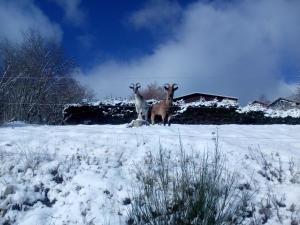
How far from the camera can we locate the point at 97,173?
8.54m

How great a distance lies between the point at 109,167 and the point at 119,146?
1072 millimetres

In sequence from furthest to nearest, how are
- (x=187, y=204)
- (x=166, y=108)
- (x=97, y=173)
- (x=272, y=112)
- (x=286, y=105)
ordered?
(x=286, y=105) → (x=272, y=112) → (x=166, y=108) → (x=97, y=173) → (x=187, y=204)

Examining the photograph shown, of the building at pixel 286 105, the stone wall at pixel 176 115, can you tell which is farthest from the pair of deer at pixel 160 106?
the building at pixel 286 105

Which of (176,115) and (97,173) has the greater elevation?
(176,115)

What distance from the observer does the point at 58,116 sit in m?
25.8

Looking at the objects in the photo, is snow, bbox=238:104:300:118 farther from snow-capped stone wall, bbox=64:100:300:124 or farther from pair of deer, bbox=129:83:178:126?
pair of deer, bbox=129:83:178:126

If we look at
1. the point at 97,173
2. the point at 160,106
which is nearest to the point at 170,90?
the point at 160,106

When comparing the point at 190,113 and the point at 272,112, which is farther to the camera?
the point at 190,113

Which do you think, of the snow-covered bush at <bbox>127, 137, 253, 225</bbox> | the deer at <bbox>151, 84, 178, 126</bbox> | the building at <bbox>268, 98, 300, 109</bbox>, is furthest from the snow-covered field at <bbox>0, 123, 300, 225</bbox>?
the building at <bbox>268, 98, 300, 109</bbox>

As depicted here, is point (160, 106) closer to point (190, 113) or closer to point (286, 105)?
point (190, 113)

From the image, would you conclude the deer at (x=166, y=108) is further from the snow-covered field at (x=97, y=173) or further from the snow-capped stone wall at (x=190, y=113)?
the snow-covered field at (x=97, y=173)

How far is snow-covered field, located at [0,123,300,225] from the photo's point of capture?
7.46m

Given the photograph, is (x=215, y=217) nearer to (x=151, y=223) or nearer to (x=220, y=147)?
(x=151, y=223)

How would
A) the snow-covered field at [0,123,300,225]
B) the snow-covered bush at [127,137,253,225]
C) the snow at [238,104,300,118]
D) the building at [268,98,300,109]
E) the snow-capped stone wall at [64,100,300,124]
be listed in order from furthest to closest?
1. the building at [268,98,300,109]
2. the snow-capped stone wall at [64,100,300,124]
3. the snow at [238,104,300,118]
4. the snow-covered field at [0,123,300,225]
5. the snow-covered bush at [127,137,253,225]
